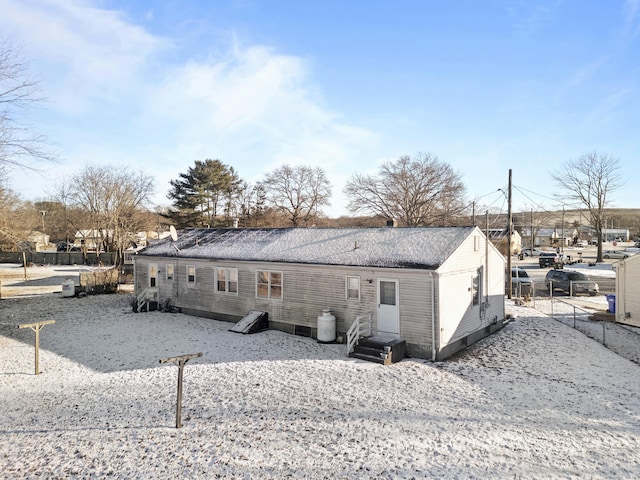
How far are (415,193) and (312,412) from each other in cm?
3832

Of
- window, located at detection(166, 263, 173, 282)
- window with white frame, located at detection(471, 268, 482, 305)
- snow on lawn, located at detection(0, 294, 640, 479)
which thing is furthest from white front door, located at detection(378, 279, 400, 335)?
window, located at detection(166, 263, 173, 282)

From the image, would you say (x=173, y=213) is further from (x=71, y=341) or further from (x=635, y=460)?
(x=635, y=460)

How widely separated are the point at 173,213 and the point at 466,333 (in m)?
48.2

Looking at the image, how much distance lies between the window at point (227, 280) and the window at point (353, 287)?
20.5 feet

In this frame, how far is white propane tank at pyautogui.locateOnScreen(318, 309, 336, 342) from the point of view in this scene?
1431 cm

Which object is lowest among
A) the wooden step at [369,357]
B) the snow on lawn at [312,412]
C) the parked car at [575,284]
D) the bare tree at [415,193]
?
the snow on lawn at [312,412]

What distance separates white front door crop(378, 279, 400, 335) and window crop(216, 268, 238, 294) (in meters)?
7.64

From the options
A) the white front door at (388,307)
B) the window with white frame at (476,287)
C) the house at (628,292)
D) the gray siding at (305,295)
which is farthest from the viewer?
the house at (628,292)

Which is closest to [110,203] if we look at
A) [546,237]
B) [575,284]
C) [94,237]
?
[94,237]

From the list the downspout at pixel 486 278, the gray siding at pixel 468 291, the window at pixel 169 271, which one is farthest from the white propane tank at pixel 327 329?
the window at pixel 169 271

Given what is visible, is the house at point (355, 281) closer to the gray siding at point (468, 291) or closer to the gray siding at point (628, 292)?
the gray siding at point (468, 291)

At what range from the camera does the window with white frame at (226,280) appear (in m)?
18.2

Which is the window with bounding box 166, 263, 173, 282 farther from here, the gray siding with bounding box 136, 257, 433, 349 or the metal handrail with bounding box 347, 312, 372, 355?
the metal handrail with bounding box 347, 312, 372, 355

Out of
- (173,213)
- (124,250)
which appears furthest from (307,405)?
(173,213)
